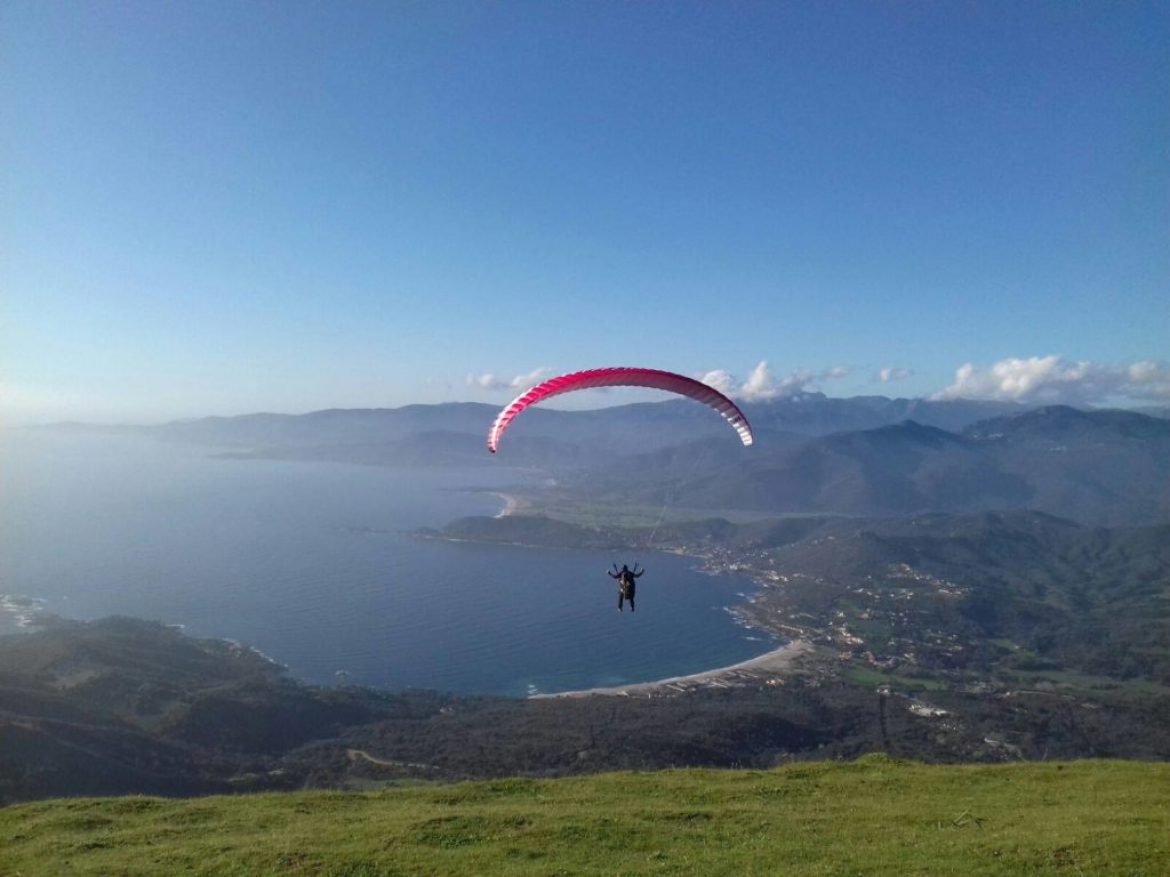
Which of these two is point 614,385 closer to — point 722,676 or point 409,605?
point 722,676

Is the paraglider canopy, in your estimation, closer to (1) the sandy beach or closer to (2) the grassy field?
(2) the grassy field

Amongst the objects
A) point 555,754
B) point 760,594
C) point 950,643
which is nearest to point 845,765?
point 555,754

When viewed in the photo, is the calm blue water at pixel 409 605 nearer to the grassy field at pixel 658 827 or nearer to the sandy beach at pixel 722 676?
the sandy beach at pixel 722 676

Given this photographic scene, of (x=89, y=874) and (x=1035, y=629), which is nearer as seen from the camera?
(x=89, y=874)

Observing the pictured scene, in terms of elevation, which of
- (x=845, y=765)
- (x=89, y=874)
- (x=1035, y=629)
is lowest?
(x=1035, y=629)

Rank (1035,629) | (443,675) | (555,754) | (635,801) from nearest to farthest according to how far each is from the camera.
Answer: (635,801) < (555,754) < (443,675) < (1035,629)

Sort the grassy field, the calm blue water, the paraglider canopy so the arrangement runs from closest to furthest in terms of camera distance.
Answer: the grassy field < the paraglider canopy < the calm blue water

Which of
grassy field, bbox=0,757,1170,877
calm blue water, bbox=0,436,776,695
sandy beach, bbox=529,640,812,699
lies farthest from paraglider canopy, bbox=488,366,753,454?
calm blue water, bbox=0,436,776,695

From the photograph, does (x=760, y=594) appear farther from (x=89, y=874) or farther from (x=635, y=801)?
(x=89, y=874)
